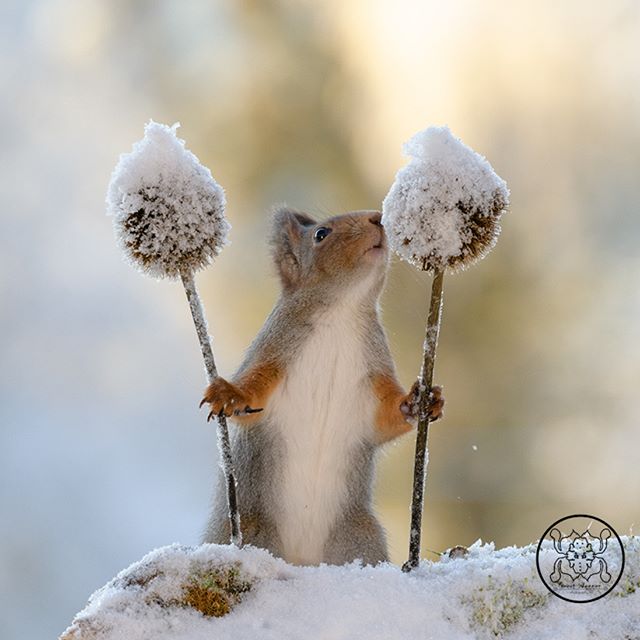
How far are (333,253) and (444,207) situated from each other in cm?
50

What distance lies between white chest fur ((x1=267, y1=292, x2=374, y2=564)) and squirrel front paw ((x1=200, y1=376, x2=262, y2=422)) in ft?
0.58

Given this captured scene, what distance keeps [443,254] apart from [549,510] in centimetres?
120

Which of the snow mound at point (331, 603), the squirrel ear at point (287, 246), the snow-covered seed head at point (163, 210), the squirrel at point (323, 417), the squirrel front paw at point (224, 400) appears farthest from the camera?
the squirrel ear at point (287, 246)

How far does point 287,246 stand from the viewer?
1.69m

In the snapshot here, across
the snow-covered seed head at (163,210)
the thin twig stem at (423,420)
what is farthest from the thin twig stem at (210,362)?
the thin twig stem at (423,420)

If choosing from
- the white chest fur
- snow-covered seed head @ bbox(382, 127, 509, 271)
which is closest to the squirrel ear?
the white chest fur

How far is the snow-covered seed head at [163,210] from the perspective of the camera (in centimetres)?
118

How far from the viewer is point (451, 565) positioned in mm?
1233

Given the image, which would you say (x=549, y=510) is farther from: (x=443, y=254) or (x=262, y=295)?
(x=443, y=254)

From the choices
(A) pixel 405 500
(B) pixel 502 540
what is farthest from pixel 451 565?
(B) pixel 502 540

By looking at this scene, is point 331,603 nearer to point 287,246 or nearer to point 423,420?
point 423,420

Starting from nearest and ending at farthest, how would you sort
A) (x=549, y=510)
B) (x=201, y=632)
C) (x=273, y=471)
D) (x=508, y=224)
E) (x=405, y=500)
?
(x=201, y=632), (x=273, y=471), (x=405, y=500), (x=549, y=510), (x=508, y=224)

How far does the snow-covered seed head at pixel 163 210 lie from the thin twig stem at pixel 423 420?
0.93 feet

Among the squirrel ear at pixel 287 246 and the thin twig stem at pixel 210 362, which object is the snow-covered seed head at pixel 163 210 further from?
the squirrel ear at pixel 287 246
